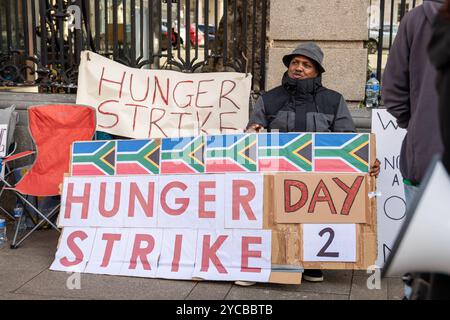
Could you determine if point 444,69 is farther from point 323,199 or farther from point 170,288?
point 170,288

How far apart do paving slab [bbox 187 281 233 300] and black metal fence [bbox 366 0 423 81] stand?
2.79 meters

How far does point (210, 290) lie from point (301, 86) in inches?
63.0

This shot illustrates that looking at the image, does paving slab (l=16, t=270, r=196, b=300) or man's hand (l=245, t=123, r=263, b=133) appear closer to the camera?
Result: paving slab (l=16, t=270, r=196, b=300)

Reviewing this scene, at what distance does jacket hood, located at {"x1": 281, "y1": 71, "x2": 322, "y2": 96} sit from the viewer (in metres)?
4.77

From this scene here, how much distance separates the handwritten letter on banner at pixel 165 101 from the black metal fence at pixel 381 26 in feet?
4.15

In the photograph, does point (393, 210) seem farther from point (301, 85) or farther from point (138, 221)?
point (138, 221)

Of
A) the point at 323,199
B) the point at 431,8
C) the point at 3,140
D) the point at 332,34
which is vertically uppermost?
the point at 431,8

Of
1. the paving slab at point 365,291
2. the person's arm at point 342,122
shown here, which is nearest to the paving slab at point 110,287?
the paving slab at point 365,291

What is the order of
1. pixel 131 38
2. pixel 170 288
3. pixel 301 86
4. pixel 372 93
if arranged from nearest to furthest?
pixel 170 288, pixel 301 86, pixel 372 93, pixel 131 38

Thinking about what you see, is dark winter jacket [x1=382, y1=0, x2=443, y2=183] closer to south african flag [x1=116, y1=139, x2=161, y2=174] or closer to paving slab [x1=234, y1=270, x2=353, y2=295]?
paving slab [x1=234, y1=270, x2=353, y2=295]

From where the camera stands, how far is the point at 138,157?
4.96 metres

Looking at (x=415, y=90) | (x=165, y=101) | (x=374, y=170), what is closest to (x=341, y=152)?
(x=374, y=170)

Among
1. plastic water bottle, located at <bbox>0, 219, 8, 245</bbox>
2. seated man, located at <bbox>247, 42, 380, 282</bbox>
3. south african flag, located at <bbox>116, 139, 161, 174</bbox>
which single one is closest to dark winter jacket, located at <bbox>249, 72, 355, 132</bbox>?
seated man, located at <bbox>247, 42, 380, 282</bbox>
